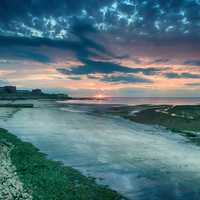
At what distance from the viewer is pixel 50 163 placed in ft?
63.4

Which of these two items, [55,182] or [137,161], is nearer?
[55,182]

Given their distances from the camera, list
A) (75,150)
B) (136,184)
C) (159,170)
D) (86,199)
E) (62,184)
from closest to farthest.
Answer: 1. (86,199)
2. (62,184)
3. (136,184)
4. (159,170)
5. (75,150)

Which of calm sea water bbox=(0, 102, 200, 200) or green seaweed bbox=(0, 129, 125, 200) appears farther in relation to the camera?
calm sea water bbox=(0, 102, 200, 200)

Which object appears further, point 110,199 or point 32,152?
point 32,152

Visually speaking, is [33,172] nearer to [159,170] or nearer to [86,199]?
[86,199]

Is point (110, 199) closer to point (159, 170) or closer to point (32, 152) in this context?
point (159, 170)

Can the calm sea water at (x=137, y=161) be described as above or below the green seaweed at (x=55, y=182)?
below

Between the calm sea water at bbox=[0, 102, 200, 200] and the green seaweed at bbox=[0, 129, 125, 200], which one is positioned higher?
the green seaweed at bbox=[0, 129, 125, 200]

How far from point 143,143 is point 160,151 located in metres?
4.20

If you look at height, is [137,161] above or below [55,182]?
below

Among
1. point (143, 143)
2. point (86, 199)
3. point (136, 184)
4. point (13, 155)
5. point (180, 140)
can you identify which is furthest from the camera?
point (180, 140)

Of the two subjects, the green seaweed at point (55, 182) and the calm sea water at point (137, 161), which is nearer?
the green seaweed at point (55, 182)

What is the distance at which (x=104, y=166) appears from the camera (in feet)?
64.4

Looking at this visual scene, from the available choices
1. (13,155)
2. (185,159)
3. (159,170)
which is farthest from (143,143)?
(13,155)
